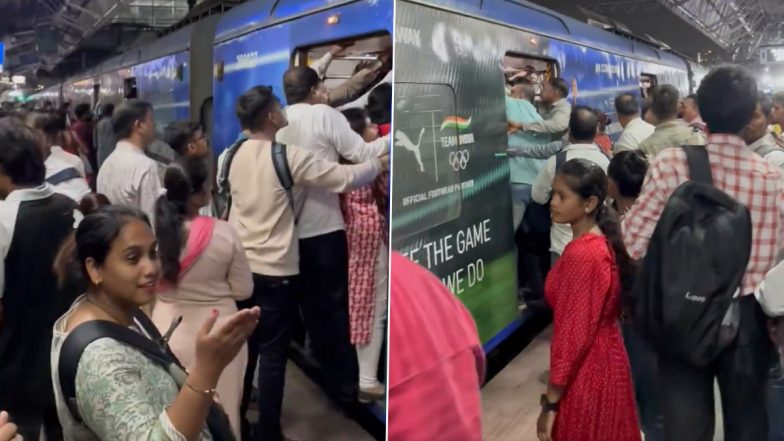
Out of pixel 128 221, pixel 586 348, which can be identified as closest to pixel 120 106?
pixel 128 221

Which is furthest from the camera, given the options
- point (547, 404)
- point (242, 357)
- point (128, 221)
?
point (547, 404)

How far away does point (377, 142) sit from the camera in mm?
1136

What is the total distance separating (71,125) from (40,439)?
1.92 ft

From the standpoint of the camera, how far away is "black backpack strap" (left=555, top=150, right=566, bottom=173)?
1.24 m

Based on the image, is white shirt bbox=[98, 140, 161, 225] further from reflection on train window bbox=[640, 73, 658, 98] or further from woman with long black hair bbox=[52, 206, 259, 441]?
reflection on train window bbox=[640, 73, 658, 98]

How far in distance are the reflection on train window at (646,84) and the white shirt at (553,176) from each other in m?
0.19

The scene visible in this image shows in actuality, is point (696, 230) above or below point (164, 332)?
above

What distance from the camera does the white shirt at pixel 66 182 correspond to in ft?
4.09

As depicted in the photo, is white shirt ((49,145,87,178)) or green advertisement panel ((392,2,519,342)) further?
white shirt ((49,145,87,178))

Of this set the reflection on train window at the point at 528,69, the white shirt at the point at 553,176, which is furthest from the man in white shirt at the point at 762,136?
the reflection on train window at the point at 528,69

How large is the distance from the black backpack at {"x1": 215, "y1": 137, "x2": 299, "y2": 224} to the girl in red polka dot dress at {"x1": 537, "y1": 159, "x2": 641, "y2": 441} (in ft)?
1.50

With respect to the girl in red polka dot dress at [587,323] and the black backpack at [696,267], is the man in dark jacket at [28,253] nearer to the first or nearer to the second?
the girl in red polka dot dress at [587,323]

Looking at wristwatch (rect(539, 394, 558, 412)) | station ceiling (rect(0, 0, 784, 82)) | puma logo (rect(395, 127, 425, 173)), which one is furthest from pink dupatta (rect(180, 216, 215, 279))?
wristwatch (rect(539, 394, 558, 412))

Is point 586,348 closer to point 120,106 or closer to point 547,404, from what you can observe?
point 547,404
